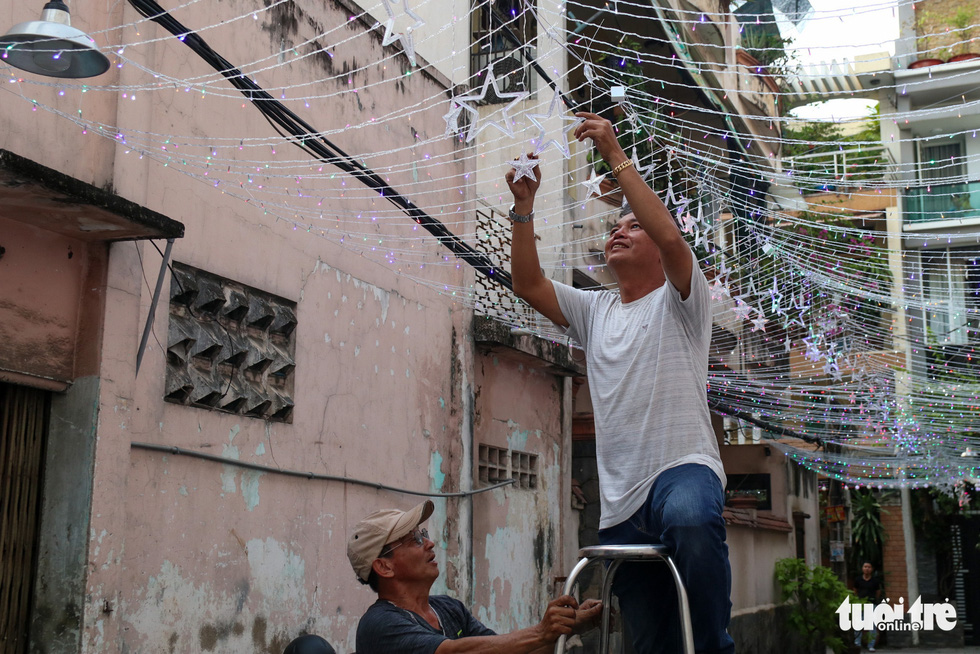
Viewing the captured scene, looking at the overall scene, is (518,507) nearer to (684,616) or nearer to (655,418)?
(655,418)

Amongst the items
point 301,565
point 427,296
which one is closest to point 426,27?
point 427,296

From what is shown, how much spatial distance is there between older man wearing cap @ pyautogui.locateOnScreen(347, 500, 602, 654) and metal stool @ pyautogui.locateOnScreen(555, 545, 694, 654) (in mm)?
238

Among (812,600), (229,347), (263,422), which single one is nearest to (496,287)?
(263,422)

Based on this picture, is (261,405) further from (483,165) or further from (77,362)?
(483,165)

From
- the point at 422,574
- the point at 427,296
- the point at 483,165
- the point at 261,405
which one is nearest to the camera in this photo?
the point at 422,574

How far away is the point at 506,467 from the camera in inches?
348

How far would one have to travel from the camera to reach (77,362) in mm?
4758

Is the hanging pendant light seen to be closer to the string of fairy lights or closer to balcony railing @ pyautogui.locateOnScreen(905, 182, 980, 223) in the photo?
the string of fairy lights

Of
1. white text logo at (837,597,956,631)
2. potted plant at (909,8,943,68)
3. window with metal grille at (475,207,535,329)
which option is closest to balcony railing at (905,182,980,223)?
potted plant at (909,8,943,68)

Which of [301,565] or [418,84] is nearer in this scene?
[301,565]

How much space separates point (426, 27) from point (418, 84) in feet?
3.99

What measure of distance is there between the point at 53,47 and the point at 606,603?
8.37 ft

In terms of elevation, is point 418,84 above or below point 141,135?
above

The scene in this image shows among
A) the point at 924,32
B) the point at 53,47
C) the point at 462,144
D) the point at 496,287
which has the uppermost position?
the point at 924,32
